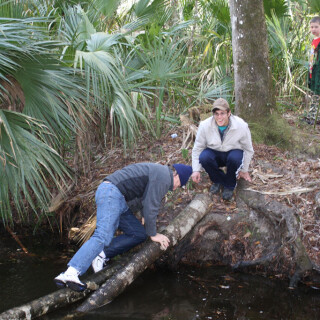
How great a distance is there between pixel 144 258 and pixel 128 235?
50 cm

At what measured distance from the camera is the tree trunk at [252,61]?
6521 mm

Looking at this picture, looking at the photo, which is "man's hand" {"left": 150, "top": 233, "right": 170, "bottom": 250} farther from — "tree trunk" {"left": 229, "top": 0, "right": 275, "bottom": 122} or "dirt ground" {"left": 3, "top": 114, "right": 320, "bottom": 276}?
"tree trunk" {"left": 229, "top": 0, "right": 275, "bottom": 122}

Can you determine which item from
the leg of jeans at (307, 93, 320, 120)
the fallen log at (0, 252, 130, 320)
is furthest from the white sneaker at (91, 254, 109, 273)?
the leg of jeans at (307, 93, 320, 120)

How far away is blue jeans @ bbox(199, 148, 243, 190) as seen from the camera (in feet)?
16.7

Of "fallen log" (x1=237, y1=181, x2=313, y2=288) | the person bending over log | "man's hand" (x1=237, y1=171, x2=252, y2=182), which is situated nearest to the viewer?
the person bending over log

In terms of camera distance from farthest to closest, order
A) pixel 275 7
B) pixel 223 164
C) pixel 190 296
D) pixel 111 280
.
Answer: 1. pixel 275 7
2. pixel 223 164
3. pixel 190 296
4. pixel 111 280

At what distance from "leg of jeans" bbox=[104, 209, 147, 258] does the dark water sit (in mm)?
425

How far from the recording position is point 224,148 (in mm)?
5160

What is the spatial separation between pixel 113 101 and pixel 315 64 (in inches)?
143

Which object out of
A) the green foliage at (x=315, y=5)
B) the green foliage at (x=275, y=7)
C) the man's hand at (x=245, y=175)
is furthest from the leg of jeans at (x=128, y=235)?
the green foliage at (x=315, y=5)

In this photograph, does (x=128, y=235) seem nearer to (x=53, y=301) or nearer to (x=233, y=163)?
(x=53, y=301)

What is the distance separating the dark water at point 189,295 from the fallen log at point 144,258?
12 centimetres

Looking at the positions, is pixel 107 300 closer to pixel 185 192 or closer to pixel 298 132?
pixel 185 192

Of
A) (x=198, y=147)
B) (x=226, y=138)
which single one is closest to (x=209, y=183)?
(x=198, y=147)
